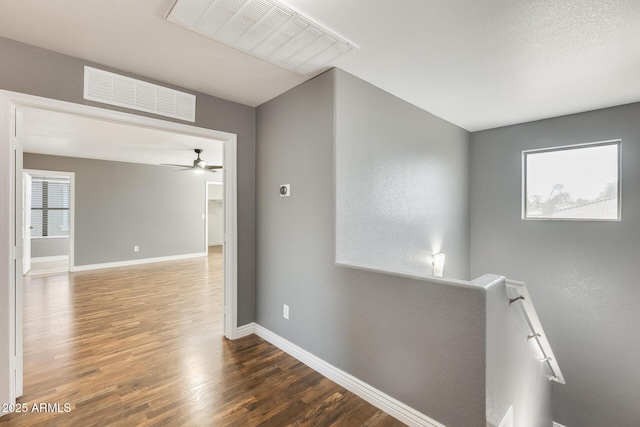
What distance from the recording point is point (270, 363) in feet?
8.23

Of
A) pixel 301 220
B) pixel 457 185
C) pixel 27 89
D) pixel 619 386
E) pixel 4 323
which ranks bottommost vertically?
pixel 619 386

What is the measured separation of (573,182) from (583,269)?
110cm

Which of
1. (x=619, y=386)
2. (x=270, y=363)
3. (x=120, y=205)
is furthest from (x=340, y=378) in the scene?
(x=120, y=205)

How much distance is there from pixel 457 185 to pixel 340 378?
3108 mm

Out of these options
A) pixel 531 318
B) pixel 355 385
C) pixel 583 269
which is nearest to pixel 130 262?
pixel 355 385

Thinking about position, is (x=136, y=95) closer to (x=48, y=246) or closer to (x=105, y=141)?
(x=105, y=141)

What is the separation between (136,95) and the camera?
2361 millimetres

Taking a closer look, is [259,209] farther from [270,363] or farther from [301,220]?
[270,363]

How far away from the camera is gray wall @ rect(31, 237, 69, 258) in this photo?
7.07 m

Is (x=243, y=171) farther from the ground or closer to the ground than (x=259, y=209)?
farther from the ground

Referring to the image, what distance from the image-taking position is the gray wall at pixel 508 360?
60.1 inches

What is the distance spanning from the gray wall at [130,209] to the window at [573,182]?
7.62m

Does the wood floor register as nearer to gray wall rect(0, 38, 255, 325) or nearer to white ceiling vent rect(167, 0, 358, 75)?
gray wall rect(0, 38, 255, 325)

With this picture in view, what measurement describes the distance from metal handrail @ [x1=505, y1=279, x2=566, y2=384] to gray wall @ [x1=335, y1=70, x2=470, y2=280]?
641mm
